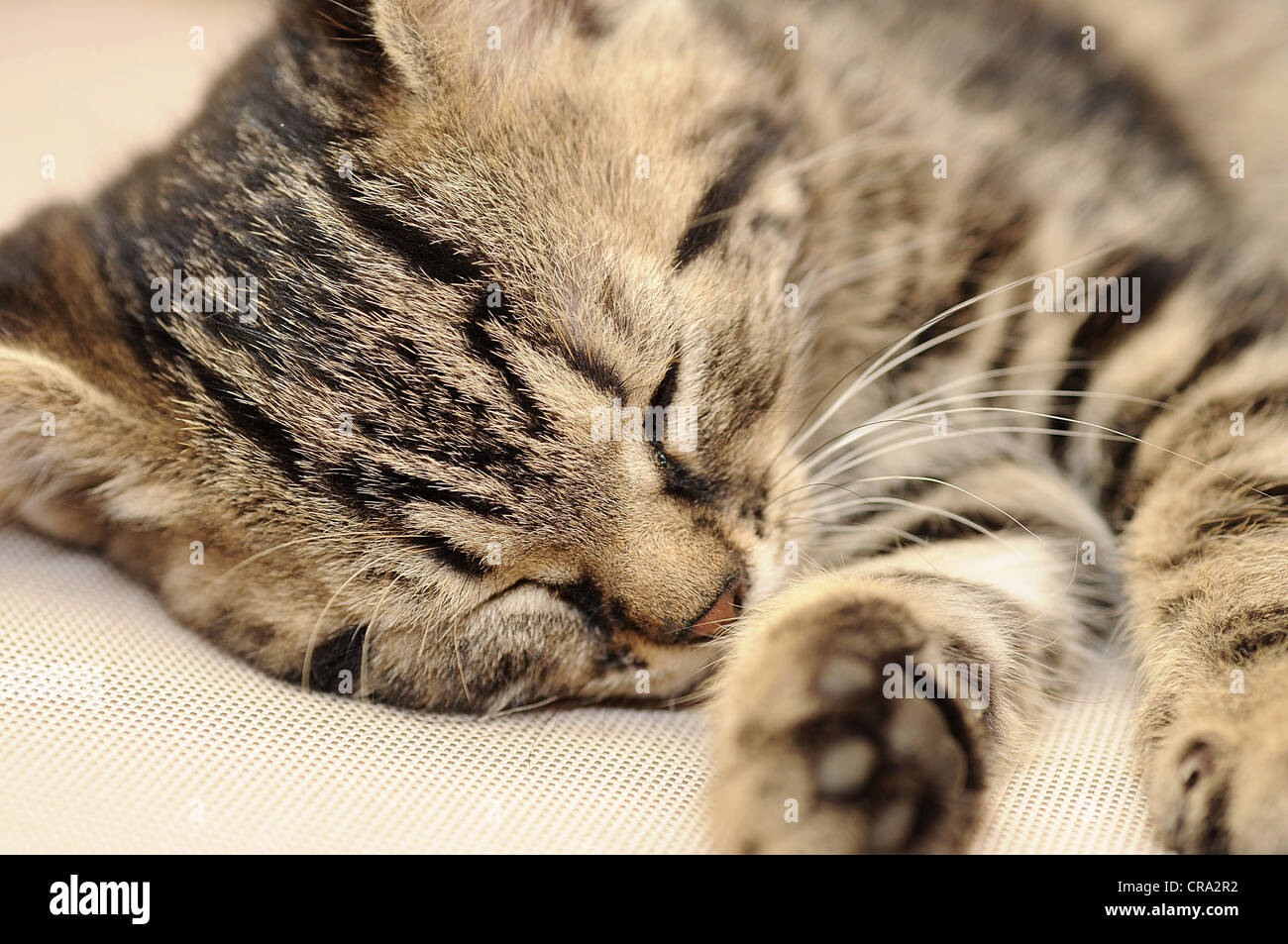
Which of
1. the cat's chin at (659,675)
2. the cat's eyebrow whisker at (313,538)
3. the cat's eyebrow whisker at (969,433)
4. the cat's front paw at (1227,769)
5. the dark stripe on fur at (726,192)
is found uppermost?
A: the dark stripe on fur at (726,192)

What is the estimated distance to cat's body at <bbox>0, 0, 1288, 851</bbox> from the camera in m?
0.85

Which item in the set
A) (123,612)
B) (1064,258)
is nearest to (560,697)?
(123,612)

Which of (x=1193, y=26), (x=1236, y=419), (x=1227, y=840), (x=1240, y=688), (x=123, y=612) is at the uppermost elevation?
(x=1193, y=26)

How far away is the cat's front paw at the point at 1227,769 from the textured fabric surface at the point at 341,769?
3 centimetres

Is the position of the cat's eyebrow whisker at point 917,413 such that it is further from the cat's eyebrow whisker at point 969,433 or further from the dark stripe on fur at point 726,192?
the dark stripe on fur at point 726,192

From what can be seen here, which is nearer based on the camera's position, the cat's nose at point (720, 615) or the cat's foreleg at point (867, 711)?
the cat's foreleg at point (867, 711)

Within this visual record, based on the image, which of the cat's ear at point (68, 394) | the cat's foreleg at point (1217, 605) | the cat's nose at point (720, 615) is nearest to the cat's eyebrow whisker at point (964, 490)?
the cat's foreleg at point (1217, 605)

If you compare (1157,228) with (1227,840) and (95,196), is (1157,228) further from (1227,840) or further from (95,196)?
(95,196)

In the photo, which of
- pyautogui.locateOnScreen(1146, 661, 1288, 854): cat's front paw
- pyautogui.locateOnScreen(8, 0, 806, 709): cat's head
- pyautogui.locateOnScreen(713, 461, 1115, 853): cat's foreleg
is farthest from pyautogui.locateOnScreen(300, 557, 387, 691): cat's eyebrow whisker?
pyautogui.locateOnScreen(1146, 661, 1288, 854): cat's front paw

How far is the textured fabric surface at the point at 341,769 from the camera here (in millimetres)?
816

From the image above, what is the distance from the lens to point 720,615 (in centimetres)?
95

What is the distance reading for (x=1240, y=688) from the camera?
Result: 83 centimetres

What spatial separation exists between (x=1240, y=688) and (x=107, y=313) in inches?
43.2

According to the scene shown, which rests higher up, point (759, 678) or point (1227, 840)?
point (759, 678)
